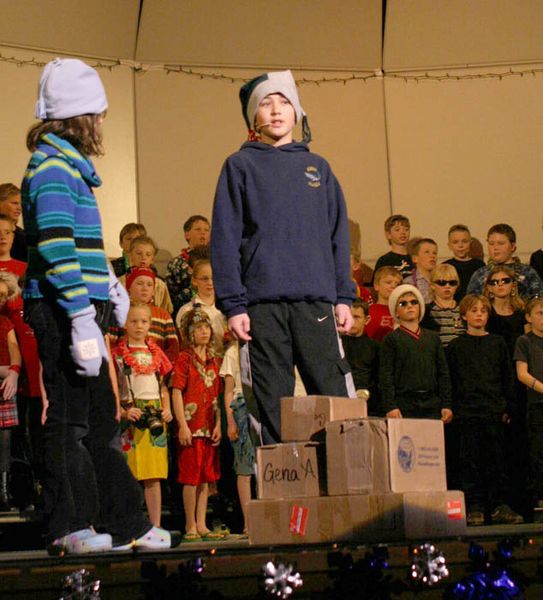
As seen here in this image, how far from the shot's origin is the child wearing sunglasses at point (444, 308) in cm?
763

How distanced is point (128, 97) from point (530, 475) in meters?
5.36

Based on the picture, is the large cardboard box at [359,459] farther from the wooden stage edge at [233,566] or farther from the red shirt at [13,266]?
the red shirt at [13,266]

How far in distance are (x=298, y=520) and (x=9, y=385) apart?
2.46 meters

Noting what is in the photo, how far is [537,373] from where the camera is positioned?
703 cm

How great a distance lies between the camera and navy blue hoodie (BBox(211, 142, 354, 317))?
4.60m

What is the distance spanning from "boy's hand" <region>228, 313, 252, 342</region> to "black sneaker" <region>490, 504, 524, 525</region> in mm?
2674

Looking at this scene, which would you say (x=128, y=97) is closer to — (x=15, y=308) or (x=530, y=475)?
(x=15, y=308)

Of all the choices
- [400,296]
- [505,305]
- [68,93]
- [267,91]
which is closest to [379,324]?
[400,296]

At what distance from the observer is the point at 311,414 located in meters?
4.41

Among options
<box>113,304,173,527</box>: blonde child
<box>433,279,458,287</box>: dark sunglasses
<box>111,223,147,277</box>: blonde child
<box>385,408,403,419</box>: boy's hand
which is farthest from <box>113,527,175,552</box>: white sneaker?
<box>433,279,458,287</box>: dark sunglasses

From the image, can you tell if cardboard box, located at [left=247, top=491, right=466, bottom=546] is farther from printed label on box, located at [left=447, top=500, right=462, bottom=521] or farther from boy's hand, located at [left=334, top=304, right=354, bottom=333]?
boy's hand, located at [left=334, top=304, right=354, bottom=333]

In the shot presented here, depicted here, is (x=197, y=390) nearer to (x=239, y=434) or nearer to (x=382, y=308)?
(x=239, y=434)

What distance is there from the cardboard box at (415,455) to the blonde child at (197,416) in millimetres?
2100

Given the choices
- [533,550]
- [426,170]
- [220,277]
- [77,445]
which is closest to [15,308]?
[220,277]
